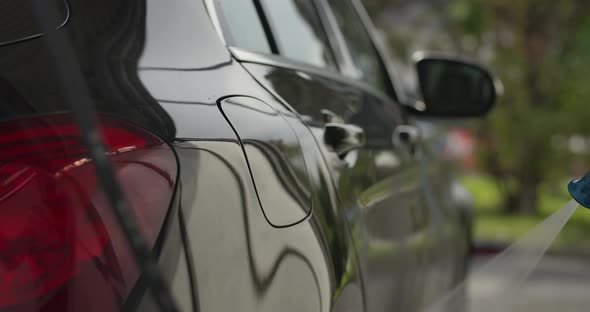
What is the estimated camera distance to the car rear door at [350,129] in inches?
89.3

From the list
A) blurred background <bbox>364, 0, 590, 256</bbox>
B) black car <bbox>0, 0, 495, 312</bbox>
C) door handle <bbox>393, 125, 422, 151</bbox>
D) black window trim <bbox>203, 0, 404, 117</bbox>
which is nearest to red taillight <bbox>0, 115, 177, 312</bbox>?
black car <bbox>0, 0, 495, 312</bbox>

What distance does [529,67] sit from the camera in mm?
16703

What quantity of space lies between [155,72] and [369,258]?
90 centimetres

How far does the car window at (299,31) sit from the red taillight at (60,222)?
1105mm

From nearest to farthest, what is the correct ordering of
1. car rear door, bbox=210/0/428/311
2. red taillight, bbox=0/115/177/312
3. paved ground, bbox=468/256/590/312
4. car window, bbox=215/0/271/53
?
1. red taillight, bbox=0/115/177/312
2. car window, bbox=215/0/271/53
3. car rear door, bbox=210/0/428/311
4. paved ground, bbox=468/256/590/312

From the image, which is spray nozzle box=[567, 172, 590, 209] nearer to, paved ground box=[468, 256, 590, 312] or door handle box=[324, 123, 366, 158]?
door handle box=[324, 123, 366, 158]

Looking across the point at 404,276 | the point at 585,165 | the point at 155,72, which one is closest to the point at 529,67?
the point at 585,165

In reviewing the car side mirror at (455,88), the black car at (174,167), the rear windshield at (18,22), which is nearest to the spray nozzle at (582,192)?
the black car at (174,167)

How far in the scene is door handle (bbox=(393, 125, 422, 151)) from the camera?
3.49 metres

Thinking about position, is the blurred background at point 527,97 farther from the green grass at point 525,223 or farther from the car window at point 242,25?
the car window at point 242,25

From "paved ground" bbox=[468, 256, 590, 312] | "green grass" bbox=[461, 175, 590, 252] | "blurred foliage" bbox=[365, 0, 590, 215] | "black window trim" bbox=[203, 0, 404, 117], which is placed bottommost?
"green grass" bbox=[461, 175, 590, 252]

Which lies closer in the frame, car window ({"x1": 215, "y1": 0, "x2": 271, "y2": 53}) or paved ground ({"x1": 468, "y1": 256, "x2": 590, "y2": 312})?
car window ({"x1": 215, "y1": 0, "x2": 271, "y2": 53})

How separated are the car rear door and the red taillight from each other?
0.59 m

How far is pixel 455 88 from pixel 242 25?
2.22 m
